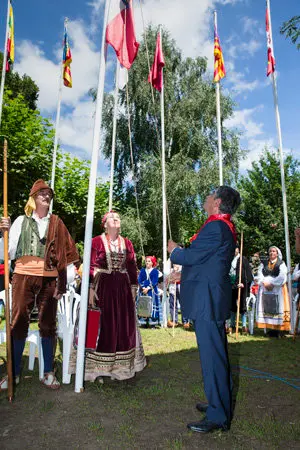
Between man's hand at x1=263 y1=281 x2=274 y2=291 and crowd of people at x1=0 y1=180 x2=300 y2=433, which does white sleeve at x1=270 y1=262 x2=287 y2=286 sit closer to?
man's hand at x1=263 y1=281 x2=274 y2=291

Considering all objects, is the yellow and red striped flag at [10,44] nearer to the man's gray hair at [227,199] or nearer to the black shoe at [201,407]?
the man's gray hair at [227,199]

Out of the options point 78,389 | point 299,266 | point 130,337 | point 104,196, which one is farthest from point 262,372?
point 104,196

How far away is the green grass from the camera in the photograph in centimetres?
287

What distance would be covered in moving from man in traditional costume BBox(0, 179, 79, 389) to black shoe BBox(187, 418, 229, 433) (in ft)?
5.68

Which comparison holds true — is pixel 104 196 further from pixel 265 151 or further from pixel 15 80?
pixel 265 151

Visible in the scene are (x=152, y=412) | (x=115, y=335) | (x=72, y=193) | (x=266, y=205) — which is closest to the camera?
(x=152, y=412)

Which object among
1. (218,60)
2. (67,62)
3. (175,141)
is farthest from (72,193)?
(218,60)

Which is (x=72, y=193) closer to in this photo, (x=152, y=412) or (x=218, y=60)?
(x=218, y=60)

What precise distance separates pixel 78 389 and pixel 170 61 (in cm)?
2214

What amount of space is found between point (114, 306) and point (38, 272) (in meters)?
1.04

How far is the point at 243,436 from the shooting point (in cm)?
298

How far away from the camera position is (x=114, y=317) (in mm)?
4418

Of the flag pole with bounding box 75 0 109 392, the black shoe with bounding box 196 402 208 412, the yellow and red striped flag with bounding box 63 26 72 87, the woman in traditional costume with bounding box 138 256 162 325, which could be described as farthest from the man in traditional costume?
the yellow and red striped flag with bounding box 63 26 72 87

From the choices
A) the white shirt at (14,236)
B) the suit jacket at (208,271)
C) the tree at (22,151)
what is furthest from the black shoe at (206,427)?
the tree at (22,151)
